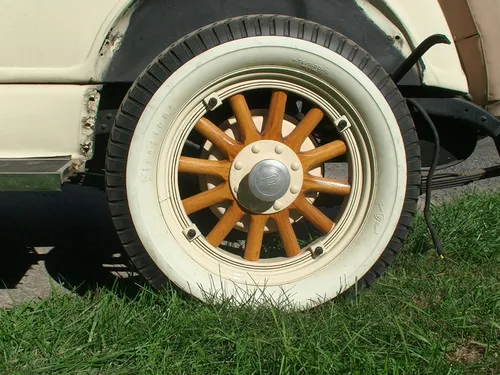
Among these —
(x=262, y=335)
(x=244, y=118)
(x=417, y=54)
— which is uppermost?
(x=417, y=54)

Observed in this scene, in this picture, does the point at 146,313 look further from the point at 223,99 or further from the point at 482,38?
the point at 482,38

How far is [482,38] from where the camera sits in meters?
2.73

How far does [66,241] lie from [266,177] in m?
1.57

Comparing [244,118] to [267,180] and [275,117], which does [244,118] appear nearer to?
[275,117]

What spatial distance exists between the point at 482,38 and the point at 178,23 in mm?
1214

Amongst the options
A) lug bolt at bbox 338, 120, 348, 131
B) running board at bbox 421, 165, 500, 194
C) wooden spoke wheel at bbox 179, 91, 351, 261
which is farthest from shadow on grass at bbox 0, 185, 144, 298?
running board at bbox 421, 165, 500, 194

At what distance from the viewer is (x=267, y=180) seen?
2432 mm

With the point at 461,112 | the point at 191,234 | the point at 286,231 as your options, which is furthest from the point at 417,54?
the point at 191,234

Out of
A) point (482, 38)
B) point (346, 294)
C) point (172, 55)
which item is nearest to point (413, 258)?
point (346, 294)

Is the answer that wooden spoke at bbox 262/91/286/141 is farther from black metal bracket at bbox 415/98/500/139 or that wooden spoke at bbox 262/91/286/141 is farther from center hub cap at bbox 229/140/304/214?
black metal bracket at bbox 415/98/500/139

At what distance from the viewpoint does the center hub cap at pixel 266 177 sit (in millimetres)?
2438

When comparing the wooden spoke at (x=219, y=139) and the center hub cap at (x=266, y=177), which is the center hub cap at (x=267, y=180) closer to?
the center hub cap at (x=266, y=177)

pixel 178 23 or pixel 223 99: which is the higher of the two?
pixel 178 23

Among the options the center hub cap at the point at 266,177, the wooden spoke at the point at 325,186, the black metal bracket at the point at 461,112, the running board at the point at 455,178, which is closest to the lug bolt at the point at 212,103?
the center hub cap at the point at 266,177
